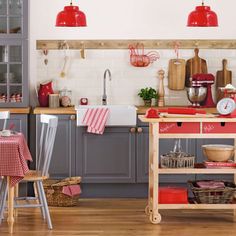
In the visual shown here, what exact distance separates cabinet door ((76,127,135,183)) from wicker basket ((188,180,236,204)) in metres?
1.27

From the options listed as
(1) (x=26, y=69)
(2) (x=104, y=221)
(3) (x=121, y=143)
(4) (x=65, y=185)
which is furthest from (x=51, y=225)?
(1) (x=26, y=69)

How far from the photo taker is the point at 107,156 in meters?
7.42

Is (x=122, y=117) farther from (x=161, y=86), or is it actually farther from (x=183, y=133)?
(x=183, y=133)

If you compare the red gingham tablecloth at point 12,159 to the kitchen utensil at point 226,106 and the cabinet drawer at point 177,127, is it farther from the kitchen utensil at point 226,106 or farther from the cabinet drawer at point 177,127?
the kitchen utensil at point 226,106

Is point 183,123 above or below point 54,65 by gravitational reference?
below

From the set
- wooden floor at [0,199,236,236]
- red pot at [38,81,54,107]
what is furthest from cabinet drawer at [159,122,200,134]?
red pot at [38,81,54,107]

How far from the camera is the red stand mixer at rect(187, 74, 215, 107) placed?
7.41 metres

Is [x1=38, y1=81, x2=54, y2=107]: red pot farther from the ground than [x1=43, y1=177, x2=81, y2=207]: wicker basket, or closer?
farther from the ground

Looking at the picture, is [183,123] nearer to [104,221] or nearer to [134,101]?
[104,221]

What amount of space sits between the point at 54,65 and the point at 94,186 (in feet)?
4.62

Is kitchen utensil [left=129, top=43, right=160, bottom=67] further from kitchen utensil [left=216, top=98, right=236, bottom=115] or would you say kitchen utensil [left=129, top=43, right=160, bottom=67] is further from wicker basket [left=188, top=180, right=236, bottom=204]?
wicker basket [left=188, top=180, right=236, bottom=204]

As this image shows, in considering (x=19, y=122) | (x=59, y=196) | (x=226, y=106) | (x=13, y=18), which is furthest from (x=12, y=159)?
(x=13, y=18)

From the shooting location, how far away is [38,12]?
311 inches

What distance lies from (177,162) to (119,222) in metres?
0.73
